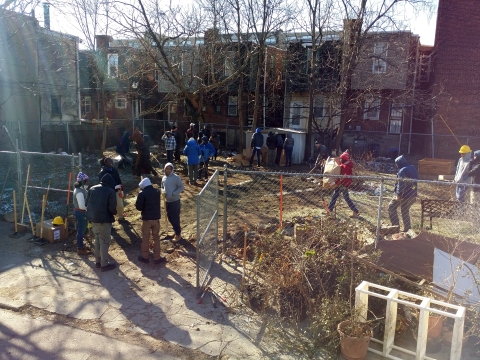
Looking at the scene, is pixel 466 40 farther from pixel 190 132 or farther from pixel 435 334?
pixel 435 334

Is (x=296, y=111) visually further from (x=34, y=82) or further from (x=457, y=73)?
(x=34, y=82)

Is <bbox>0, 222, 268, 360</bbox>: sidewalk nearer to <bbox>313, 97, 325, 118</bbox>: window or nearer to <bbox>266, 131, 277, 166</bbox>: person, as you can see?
<bbox>266, 131, 277, 166</bbox>: person

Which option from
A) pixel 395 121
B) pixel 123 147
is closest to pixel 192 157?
pixel 123 147

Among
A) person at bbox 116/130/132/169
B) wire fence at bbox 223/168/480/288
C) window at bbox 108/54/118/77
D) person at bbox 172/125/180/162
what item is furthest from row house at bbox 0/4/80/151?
wire fence at bbox 223/168/480/288

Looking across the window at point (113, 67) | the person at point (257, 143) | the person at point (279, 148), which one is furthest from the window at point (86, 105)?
the person at point (279, 148)

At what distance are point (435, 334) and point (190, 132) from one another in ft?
45.5

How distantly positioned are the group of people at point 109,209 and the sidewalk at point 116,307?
0.91 ft

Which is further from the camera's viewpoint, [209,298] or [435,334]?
[209,298]

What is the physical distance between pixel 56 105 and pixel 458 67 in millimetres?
21654

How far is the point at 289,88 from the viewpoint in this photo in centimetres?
2466

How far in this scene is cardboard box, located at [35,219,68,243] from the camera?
8344 mm

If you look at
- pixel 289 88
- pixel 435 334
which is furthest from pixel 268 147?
pixel 435 334

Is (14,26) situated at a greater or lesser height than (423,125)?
greater

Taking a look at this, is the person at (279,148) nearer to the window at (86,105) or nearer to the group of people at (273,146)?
the group of people at (273,146)
